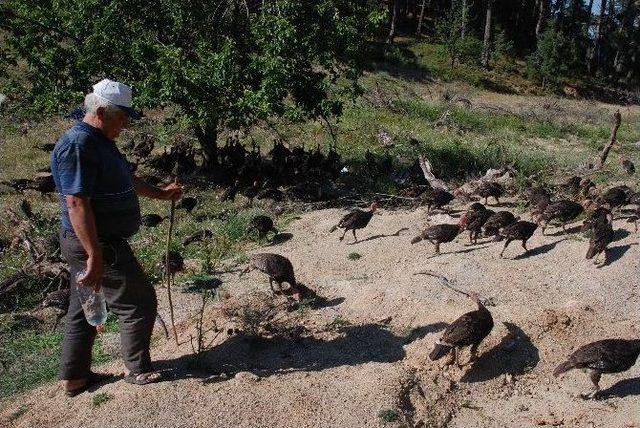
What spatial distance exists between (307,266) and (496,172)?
15.8 ft

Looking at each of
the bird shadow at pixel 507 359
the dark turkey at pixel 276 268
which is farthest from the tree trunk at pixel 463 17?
the bird shadow at pixel 507 359

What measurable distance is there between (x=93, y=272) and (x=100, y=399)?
1204mm

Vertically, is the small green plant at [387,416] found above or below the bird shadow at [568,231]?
below

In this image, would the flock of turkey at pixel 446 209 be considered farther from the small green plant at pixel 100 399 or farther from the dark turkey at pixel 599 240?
the small green plant at pixel 100 399

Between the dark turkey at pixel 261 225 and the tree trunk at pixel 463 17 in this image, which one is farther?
the tree trunk at pixel 463 17

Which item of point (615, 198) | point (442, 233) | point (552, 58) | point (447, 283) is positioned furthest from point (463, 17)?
point (447, 283)

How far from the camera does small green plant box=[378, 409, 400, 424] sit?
16.4ft

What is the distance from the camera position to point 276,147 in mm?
13250

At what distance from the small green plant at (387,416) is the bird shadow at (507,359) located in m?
0.91

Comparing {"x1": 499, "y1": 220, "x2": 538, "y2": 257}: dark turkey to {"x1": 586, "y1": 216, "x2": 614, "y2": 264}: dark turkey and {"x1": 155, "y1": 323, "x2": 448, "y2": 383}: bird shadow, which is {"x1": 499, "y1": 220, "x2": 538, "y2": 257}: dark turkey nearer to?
{"x1": 586, "y1": 216, "x2": 614, "y2": 264}: dark turkey

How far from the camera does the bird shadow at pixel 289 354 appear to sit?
5531 mm

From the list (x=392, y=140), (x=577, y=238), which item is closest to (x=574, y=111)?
(x=392, y=140)

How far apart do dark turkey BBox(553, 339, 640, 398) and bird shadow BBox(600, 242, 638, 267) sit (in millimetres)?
1992

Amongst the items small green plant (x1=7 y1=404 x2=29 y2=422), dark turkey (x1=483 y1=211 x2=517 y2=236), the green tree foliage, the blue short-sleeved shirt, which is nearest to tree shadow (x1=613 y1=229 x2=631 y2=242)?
dark turkey (x1=483 y1=211 x2=517 y2=236)
